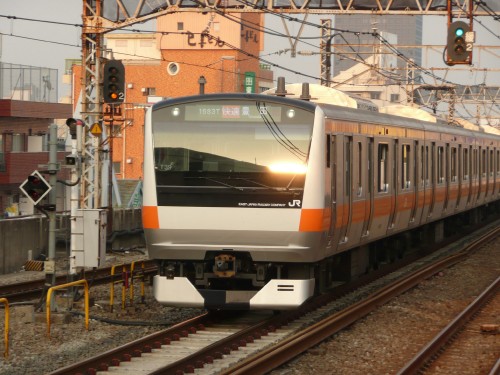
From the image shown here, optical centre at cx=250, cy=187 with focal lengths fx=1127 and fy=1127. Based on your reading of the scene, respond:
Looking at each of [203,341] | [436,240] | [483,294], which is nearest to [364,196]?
[483,294]

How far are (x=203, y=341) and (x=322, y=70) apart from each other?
26.7 meters

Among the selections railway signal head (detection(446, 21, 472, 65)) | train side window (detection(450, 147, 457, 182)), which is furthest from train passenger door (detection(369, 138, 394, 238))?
train side window (detection(450, 147, 457, 182))

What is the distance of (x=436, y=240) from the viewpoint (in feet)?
92.2

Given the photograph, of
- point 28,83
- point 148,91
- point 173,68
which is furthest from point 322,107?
point 173,68

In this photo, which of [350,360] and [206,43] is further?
[206,43]

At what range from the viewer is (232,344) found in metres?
12.2

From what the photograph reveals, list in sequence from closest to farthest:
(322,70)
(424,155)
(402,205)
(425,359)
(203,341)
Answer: (425,359) < (203,341) < (402,205) < (424,155) < (322,70)

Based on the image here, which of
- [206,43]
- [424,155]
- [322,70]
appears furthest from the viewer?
[206,43]

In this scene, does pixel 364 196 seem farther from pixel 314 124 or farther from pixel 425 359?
pixel 425 359

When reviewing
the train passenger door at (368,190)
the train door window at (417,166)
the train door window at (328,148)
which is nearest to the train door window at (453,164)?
the train door window at (417,166)

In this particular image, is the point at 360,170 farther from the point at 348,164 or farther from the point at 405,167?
the point at 405,167

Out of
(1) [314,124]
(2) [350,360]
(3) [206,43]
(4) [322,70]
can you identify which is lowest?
(2) [350,360]

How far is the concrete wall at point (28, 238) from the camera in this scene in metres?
23.0

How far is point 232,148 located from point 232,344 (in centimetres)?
248
